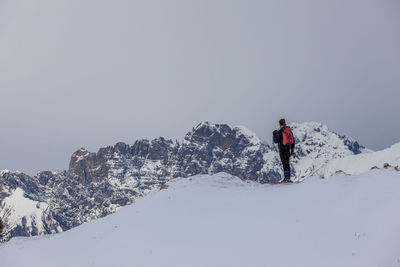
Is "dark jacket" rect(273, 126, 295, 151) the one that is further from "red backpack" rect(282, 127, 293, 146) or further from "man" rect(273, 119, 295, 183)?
"red backpack" rect(282, 127, 293, 146)

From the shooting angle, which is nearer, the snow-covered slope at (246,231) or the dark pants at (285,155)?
the snow-covered slope at (246,231)

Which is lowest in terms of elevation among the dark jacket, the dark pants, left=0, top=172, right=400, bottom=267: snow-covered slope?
left=0, top=172, right=400, bottom=267: snow-covered slope

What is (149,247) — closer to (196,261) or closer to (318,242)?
(196,261)

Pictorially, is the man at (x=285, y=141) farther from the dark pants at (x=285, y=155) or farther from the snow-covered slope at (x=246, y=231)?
the snow-covered slope at (x=246, y=231)

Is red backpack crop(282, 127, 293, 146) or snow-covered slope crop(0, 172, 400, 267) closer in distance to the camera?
snow-covered slope crop(0, 172, 400, 267)

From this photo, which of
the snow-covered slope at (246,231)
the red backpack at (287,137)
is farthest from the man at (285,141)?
the snow-covered slope at (246,231)

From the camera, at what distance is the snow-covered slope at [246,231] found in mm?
12852

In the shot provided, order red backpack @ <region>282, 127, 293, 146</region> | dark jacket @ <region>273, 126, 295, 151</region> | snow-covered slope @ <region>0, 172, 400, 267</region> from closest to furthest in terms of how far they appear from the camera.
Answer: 1. snow-covered slope @ <region>0, 172, 400, 267</region>
2. red backpack @ <region>282, 127, 293, 146</region>
3. dark jacket @ <region>273, 126, 295, 151</region>

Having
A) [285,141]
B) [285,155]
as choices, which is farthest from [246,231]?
[285,155]

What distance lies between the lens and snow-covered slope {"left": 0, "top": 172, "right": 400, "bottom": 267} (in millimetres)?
12852

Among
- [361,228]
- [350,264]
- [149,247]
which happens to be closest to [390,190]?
[361,228]

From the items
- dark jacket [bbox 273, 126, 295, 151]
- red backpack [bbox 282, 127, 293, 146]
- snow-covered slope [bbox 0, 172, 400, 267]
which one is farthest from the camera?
dark jacket [bbox 273, 126, 295, 151]

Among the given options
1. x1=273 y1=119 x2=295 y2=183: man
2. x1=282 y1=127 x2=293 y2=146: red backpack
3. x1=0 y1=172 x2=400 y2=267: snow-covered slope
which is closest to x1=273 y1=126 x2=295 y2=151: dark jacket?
x1=273 y1=119 x2=295 y2=183: man

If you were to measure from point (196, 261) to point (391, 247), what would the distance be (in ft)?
19.9
